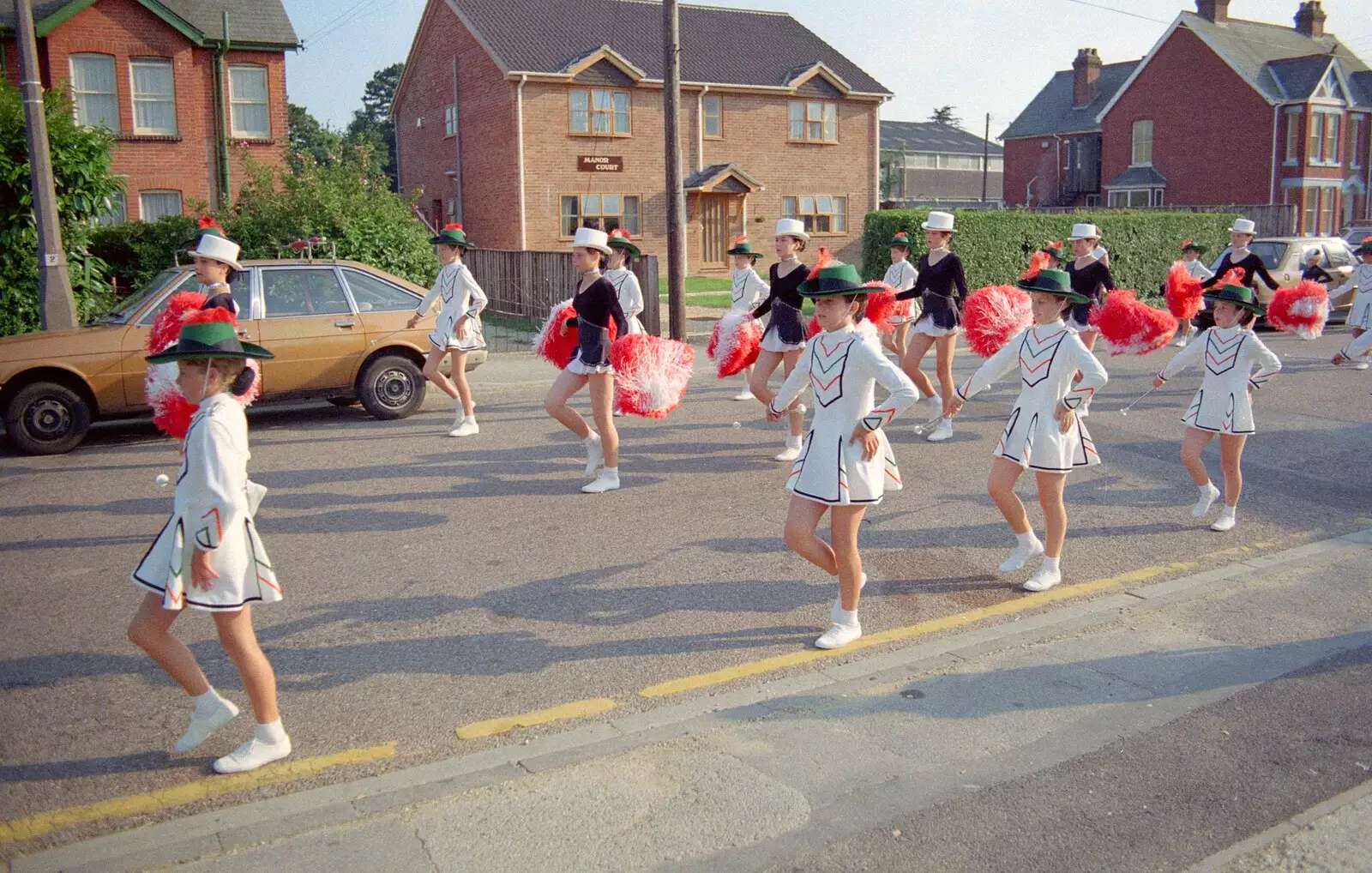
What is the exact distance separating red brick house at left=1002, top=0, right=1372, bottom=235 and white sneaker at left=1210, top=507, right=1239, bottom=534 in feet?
139

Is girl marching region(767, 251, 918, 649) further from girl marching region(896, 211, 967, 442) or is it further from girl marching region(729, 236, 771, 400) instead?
girl marching region(729, 236, 771, 400)

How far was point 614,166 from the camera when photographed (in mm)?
33625

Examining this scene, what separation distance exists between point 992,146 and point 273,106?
215 ft

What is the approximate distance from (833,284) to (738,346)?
4184 millimetres

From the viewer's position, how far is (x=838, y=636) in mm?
5770

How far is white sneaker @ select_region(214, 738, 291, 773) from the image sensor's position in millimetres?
4402

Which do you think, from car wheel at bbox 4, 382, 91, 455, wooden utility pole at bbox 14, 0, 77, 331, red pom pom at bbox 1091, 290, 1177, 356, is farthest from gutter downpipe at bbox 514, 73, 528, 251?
red pom pom at bbox 1091, 290, 1177, 356

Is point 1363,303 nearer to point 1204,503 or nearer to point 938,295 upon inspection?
point 938,295

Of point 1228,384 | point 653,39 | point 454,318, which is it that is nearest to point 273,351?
point 454,318

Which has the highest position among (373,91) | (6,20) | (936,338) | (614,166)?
(373,91)

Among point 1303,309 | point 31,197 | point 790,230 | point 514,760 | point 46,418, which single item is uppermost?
point 31,197

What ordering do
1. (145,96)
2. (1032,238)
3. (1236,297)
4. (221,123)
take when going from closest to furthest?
(1236,297), (1032,238), (145,96), (221,123)

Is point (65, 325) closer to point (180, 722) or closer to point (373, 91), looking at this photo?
point (180, 722)

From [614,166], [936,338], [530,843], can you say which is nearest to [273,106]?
[614,166]
